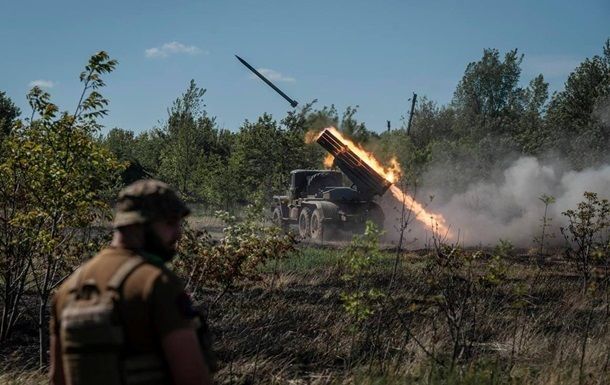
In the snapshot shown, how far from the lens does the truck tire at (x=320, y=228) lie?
842 inches

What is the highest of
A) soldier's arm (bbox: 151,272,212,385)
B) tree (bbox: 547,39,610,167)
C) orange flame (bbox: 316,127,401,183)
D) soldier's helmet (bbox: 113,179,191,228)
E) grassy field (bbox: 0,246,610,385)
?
tree (bbox: 547,39,610,167)

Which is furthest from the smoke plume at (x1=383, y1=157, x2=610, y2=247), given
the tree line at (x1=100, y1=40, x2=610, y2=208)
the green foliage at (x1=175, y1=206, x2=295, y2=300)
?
the green foliage at (x1=175, y1=206, x2=295, y2=300)

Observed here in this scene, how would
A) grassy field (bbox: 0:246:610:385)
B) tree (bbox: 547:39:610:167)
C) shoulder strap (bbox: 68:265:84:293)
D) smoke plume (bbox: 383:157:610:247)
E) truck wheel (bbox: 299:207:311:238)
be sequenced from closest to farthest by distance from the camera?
shoulder strap (bbox: 68:265:84:293) < grassy field (bbox: 0:246:610:385) < truck wheel (bbox: 299:207:311:238) < smoke plume (bbox: 383:157:610:247) < tree (bbox: 547:39:610:167)

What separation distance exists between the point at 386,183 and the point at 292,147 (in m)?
10.8

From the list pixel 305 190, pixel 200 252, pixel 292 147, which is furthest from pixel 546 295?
pixel 292 147

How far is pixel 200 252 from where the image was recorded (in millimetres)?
6934

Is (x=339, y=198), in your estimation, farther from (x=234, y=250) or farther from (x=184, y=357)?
(x=184, y=357)

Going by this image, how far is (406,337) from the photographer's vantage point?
6.13 m

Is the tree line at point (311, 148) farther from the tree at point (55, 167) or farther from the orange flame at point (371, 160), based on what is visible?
the tree at point (55, 167)

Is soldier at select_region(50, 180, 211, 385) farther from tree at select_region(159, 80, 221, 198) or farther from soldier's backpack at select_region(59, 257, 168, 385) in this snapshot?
tree at select_region(159, 80, 221, 198)

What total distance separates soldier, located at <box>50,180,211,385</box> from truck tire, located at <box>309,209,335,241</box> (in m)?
18.5

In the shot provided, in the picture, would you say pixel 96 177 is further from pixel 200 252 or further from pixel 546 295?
pixel 546 295

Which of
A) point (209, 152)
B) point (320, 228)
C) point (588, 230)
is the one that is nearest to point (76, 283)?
point (588, 230)

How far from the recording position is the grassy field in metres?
5.73
